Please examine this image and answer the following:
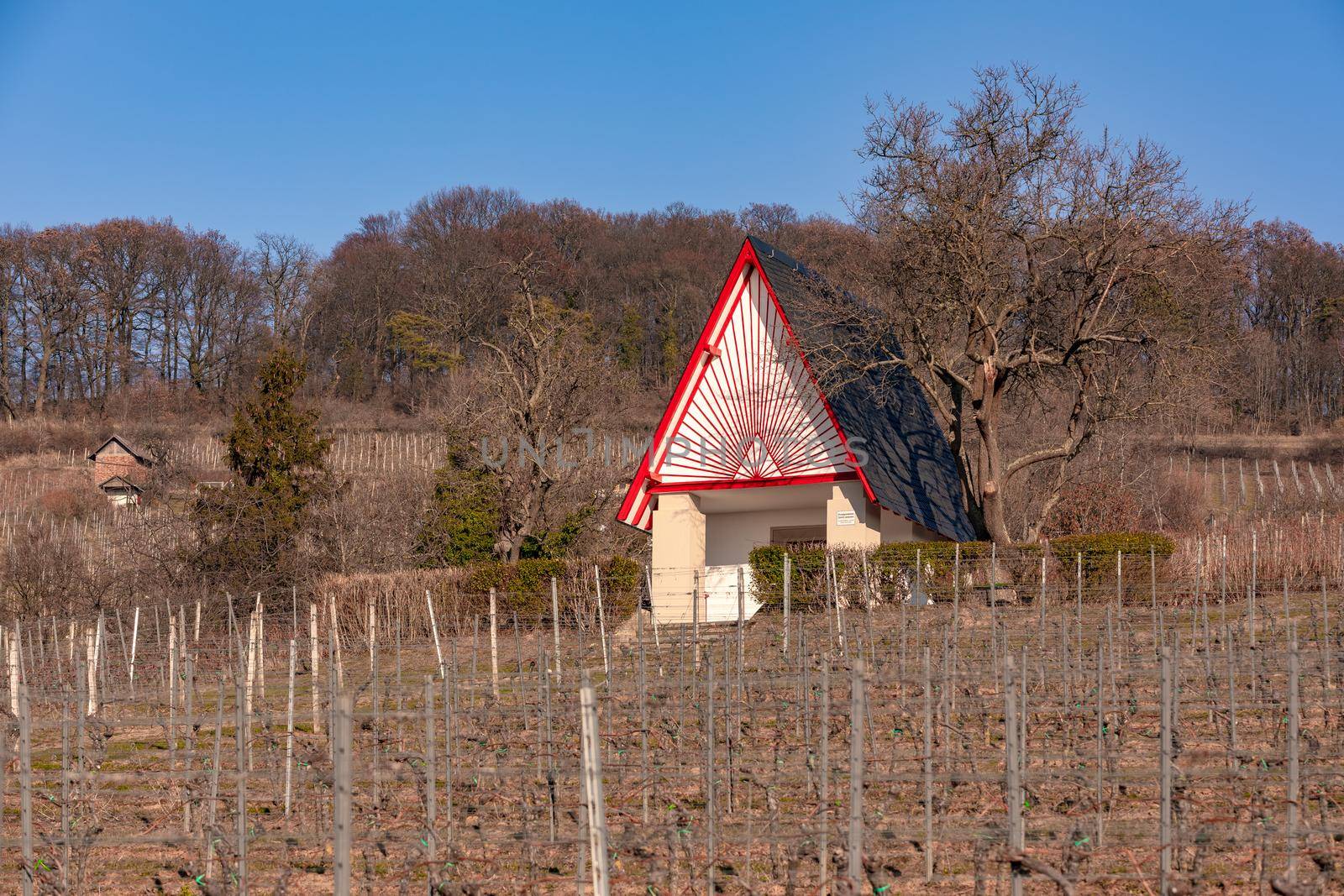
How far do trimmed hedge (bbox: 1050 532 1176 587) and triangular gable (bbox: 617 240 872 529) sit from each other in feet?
12.0

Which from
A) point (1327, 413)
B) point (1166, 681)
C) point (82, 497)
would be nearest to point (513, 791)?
point (1166, 681)

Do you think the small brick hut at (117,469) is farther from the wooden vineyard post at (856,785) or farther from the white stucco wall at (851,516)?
the wooden vineyard post at (856,785)

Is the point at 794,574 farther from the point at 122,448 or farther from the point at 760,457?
the point at 122,448

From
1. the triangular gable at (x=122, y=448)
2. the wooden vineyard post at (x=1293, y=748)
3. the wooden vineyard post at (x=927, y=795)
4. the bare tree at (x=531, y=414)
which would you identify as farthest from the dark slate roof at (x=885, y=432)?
the triangular gable at (x=122, y=448)

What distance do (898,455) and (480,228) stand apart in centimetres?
3950

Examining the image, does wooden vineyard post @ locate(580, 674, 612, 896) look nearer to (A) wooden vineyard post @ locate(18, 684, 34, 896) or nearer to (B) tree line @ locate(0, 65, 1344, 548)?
(A) wooden vineyard post @ locate(18, 684, 34, 896)

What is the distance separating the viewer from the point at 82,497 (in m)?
35.7

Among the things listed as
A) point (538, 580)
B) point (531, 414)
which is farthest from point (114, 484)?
point (538, 580)

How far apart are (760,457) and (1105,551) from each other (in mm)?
5741

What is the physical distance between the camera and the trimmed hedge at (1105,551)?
1878 cm

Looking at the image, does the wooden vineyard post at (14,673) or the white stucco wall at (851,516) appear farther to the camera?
the white stucco wall at (851,516)

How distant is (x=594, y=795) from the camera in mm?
6059

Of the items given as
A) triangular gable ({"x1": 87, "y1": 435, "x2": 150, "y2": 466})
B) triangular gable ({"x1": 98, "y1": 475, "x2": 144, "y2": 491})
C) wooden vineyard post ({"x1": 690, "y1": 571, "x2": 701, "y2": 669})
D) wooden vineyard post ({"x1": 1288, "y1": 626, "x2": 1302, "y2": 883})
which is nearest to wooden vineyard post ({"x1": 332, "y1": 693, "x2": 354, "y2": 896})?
wooden vineyard post ({"x1": 1288, "y1": 626, "x2": 1302, "y2": 883})

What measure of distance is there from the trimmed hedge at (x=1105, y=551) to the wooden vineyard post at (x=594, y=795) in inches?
547
